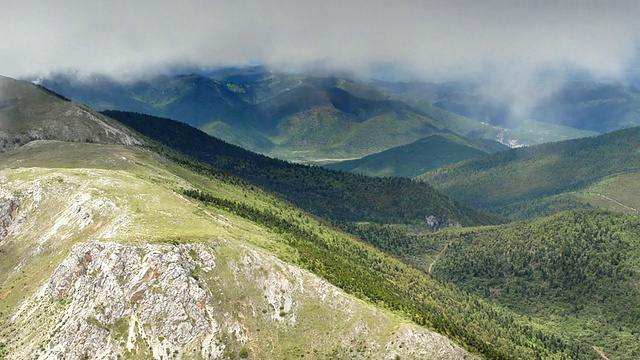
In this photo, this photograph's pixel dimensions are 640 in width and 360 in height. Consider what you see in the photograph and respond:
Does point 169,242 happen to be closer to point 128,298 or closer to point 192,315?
point 128,298

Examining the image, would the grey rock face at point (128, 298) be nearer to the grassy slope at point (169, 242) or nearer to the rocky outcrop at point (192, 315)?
the rocky outcrop at point (192, 315)

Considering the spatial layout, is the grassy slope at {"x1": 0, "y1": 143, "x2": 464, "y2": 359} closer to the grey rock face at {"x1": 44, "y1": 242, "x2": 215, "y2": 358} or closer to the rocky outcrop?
the rocky outcrop

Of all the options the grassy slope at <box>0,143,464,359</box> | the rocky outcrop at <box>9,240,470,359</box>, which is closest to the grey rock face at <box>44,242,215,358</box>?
the rocky outcrop at <box>9,240,470,359</box>

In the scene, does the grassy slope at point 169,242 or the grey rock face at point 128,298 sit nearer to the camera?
the grey rock face at point 128,298

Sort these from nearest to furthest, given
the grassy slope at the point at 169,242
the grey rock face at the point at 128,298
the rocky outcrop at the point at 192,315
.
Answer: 1. the grey rock face at the point at 128,298
2. the rocky outcrop at the point at 192,315
3. the grassy slope at the point at 169,242

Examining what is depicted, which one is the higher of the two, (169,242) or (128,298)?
(169,242)

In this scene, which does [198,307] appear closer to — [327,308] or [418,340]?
[327,308]

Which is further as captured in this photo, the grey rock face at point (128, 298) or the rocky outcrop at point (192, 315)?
the rocky outcrop at point (192, 315)

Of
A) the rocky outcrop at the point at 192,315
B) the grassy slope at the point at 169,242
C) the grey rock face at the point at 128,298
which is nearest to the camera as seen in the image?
the grey rock face at the point at 128,298

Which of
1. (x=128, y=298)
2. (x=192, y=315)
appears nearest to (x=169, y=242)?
(x=128, y=298)

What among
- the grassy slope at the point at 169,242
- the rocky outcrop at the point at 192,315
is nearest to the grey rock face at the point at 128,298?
the rocky outcrop at the point at 192,315

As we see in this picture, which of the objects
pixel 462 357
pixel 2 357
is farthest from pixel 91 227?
pixel 462 357
